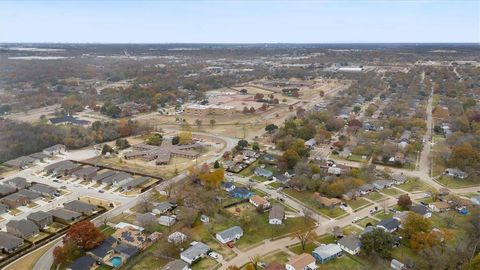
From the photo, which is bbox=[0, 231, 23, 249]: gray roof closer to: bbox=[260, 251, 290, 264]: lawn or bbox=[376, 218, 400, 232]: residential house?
bbox=[260, 251, 290, 264]: lawn

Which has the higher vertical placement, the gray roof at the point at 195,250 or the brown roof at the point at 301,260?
the brown roof at the point at 301,260

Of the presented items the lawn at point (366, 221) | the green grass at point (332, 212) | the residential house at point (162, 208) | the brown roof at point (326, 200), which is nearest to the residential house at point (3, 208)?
the residential house at point (162, 208)

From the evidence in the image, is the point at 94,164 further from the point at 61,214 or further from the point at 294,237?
the point at 294,237

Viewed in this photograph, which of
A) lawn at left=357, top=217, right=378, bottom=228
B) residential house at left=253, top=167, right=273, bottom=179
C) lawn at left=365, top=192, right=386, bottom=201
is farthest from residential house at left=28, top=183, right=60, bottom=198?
lawn at left=365, top=192, right=386, bottom=201

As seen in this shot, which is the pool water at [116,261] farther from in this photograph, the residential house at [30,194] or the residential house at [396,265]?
the residential house at [396,265]

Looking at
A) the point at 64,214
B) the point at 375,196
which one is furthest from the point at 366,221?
the point at 64,214

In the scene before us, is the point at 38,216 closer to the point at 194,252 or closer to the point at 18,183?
the point at 18,183
